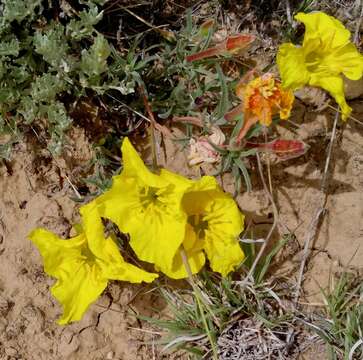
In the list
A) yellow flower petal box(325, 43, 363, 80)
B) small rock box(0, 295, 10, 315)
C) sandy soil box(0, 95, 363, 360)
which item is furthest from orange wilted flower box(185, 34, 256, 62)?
small rock box(0, 295, 10, 315)

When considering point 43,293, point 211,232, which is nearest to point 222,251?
point 211,232

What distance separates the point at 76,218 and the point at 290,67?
1095 mm

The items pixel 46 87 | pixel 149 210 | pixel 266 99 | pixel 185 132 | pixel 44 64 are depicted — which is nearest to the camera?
pixel 266 99

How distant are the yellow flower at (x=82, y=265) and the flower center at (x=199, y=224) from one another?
0.77 ft

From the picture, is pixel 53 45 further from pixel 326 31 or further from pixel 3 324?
pixel 3 324

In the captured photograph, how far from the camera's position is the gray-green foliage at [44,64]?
8.50ft

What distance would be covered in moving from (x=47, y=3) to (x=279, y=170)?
1.17m

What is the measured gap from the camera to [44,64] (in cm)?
283

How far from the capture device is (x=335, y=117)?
2.98 meters

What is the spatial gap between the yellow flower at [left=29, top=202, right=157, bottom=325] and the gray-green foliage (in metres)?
0.41

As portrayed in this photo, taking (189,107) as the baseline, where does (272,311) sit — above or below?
below

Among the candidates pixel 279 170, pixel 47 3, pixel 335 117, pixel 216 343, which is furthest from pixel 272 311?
pixel 47 3

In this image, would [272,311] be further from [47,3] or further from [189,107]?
[47,3]

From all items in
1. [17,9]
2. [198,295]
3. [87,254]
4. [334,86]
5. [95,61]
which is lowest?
[198,295]
